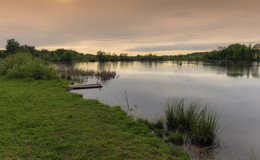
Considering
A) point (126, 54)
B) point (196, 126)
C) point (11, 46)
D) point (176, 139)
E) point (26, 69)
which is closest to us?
point (176, 139)

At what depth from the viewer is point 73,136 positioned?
230 inches

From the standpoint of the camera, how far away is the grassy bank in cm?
486

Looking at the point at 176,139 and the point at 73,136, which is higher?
the point at 73,136

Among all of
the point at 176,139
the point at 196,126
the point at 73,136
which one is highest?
the point at 73,136

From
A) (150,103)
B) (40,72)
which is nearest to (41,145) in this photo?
(150,103)

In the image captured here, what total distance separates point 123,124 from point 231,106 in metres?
10.7

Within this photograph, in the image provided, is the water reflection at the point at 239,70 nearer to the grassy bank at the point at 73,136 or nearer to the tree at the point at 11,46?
the grassy bank at the point at 73,136

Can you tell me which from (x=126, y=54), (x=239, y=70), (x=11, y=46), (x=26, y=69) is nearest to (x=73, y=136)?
(x=26, y=69)

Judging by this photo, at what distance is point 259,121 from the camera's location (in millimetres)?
9844

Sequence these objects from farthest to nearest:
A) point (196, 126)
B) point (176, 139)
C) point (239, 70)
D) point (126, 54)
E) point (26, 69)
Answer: point (126, 54)
point (239, 70)
point (26, 69)
point (196, 126)
point (176, 139)

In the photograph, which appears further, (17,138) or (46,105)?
(46,105)

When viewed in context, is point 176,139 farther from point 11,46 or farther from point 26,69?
point 11,46

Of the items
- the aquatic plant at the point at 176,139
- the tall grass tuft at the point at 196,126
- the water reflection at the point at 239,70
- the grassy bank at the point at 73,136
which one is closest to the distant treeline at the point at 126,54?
the water reflection at the point at 239,70

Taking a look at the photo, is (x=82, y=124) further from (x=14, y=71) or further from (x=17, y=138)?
(x=14, y=71)
